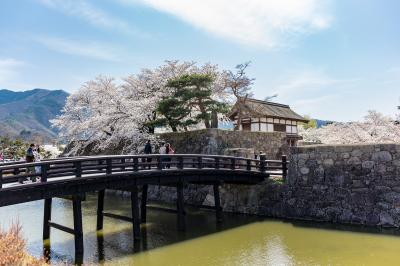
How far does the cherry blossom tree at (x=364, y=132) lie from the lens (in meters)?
28.5

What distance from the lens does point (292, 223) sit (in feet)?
54.9

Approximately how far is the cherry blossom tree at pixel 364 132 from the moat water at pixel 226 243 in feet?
48.8

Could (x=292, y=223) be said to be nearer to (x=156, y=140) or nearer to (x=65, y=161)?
(x=65, y=161)

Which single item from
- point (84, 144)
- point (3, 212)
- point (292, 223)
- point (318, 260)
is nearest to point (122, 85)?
point (84, 144)

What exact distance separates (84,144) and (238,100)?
1389cm

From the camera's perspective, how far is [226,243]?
13.8m

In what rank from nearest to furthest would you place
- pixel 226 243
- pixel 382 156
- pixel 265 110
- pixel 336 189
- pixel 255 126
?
pixel 226 243, pixel 382 156, pixel 336 189, pixel 255 126, pixel 265 110

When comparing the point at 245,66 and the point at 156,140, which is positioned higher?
the point at 245,66

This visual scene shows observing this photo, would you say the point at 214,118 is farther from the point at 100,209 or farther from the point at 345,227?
the point at 345,227

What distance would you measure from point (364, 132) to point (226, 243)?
22.3 metres

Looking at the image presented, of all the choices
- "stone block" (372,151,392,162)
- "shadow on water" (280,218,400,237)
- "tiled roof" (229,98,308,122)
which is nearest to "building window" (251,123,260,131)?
"tiled roof" (229,98,308,122)

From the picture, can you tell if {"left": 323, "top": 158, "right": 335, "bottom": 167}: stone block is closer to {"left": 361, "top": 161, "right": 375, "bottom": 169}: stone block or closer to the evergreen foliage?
{"left": 361, "top": 161, "right": 375, "bottom": 169}: stone block

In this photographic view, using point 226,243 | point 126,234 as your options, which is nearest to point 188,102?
point 126,234

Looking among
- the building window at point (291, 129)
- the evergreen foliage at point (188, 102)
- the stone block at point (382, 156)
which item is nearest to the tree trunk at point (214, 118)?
the evergreen foliage at point (188, 102)
